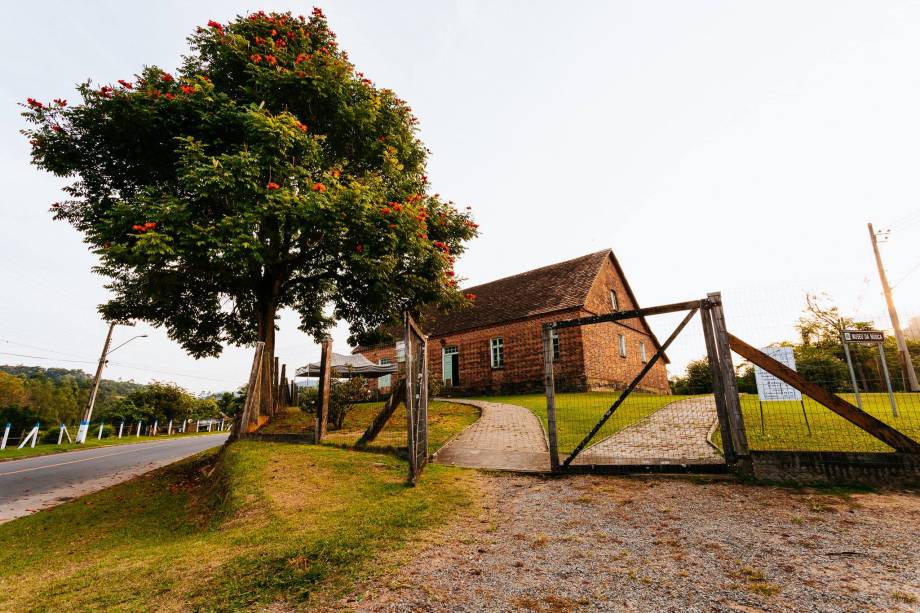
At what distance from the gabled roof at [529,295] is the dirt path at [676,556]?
16.5 metres

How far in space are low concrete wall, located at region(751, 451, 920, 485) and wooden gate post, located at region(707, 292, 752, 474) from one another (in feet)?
0.41

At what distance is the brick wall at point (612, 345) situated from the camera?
2069 cm

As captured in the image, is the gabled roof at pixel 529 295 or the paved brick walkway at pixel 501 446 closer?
the paved brick walkway at pixel 501 446

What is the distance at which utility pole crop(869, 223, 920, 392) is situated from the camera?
14662mm

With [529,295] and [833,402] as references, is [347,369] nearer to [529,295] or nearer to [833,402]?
[529,295]

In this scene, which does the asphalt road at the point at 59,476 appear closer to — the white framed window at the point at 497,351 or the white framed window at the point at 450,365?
the white framed window at the point at 450,365

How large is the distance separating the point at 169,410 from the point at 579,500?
4089 centimetres

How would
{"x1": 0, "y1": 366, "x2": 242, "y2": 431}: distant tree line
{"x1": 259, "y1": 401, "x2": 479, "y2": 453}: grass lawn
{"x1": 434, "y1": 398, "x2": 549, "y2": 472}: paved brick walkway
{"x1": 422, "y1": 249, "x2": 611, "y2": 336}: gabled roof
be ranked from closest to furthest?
{"x1": 434, "y1": 398, "x2": 549, "y2": 472}: paved brick walkway → {"x1": 259, "y1": 401, "x2": 479, "y2": 453}: grass lawn → {"x1": 422, "y1": 249, "x2": 611, "y2": 336}: gabled roof → {"x1": 0, "y1": 366, "x2": 242, "y2": 431}: distant tree line

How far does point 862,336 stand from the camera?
26.5ft

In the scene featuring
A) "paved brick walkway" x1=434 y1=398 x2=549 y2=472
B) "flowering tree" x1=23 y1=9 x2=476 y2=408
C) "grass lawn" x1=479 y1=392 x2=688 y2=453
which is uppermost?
"flowering tree" x1=23 y1=9 x2=476 y2=408

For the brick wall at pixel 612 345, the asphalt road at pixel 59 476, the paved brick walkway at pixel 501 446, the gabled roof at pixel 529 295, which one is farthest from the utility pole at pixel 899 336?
the asphalt road at pixel 59 476

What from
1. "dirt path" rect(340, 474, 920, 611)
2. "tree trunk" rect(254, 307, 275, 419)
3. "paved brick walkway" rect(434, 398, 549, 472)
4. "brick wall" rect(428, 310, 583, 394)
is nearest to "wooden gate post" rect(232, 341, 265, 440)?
"tree trunk" rect(254, 307, 275, 419)

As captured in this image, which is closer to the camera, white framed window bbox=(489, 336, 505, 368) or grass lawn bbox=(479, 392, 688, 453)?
grass lawn bbox=(479, 392, 688, 453)

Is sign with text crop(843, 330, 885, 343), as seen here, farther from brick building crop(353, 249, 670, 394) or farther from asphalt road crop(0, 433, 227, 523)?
asphalt road crop(0, 433, 227, 523)
